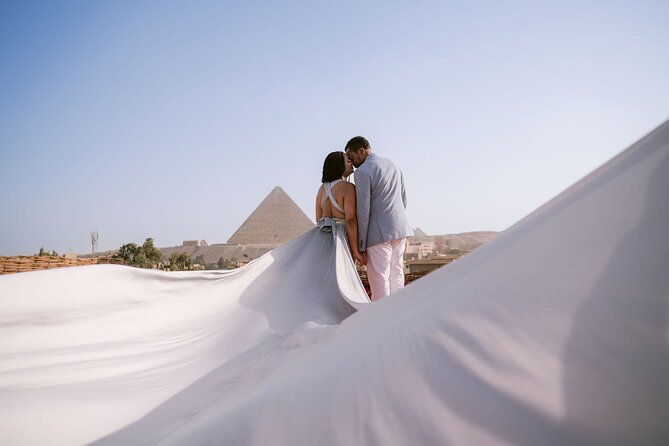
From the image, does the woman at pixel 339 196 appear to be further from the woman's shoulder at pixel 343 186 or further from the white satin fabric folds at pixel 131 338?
the white satin fabric folds at pixel 131 338

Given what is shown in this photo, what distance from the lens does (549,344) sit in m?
0.68

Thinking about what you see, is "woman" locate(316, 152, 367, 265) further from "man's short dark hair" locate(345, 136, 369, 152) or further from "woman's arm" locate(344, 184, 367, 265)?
"man's short dark hair" locate(345, 136, 369, 152)

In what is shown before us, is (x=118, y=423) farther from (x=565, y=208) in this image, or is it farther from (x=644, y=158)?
(x=644, y=158)

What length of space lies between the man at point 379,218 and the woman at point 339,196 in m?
0.08

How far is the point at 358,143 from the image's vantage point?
4020 millimetres

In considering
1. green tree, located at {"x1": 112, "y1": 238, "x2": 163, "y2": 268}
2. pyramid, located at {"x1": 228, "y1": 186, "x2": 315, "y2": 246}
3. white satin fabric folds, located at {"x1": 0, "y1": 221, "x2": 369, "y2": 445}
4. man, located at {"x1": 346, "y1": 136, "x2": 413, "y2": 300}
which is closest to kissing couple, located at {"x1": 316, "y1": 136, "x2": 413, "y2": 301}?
man, located at {"x1": 346, "y1": 136, "x2": 413, "y2": 300}

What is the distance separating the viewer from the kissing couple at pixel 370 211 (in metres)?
3.75

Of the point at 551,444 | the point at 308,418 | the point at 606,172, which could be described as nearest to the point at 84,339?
the point at 308,418

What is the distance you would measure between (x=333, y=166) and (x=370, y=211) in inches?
23.7

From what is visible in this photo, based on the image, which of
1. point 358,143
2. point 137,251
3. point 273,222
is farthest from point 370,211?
point 273,222

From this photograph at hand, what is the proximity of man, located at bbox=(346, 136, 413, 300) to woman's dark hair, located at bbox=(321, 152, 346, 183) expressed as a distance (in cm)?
17

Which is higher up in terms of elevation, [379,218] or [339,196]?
Result: [339,196]

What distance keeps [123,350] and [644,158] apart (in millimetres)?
2309

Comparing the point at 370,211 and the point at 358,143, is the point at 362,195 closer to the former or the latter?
the point at 370,211
